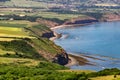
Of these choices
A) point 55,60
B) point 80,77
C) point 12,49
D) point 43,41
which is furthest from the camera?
point 43,41

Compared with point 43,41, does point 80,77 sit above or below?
above

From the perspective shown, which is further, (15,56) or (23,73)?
(15,56)

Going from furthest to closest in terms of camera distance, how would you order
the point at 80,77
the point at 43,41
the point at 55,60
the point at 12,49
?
the point at 43,41 → the point at 55,60 → the point at 12,49 → the point at 80,77

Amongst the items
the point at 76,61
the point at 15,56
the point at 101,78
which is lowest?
the point at 76,61

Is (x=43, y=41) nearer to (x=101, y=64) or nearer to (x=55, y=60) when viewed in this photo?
(x=55, y=60)

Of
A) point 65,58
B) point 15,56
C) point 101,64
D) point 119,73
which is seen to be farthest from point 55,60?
point 119,73

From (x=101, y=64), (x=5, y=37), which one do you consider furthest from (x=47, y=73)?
(x=5, y=37)

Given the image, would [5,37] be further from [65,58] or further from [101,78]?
[101,78]

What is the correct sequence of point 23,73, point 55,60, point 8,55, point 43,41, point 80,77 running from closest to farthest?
point 80,77, point 23,73, point 8,55, point 55,60, point 43,41

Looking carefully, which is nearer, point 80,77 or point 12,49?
point 80,77
